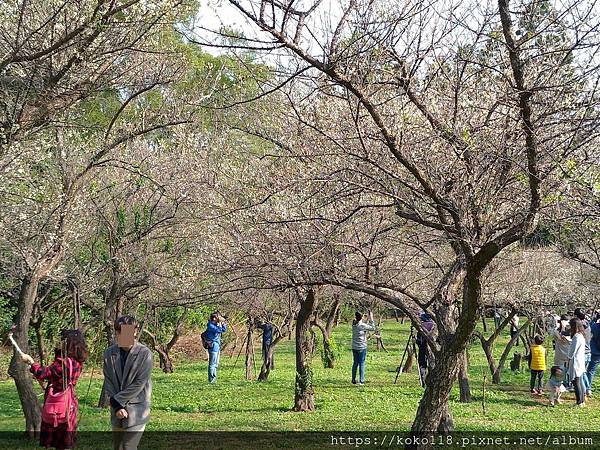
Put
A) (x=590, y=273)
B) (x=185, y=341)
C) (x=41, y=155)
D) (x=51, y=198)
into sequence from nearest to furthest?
1. (x=41, y=155)
2. (x=51, y=198)
3. (x=590, y=273)
4. (x=185, y=341)

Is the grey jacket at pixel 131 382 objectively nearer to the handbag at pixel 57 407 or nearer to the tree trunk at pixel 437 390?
the handbag at pixel 57 407

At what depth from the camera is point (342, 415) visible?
11086 millimetres

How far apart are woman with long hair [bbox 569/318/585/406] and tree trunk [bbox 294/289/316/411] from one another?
4676mm

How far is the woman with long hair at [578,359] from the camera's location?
12.3 metres

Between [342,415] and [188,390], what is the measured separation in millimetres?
4925

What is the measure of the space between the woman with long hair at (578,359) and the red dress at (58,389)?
8.84m

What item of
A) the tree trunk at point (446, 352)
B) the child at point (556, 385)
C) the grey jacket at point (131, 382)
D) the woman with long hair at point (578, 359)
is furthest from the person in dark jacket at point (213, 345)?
the grey jacket at point (131, 382)

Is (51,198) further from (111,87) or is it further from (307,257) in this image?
(307,257)

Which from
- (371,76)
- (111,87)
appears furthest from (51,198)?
(371,76)

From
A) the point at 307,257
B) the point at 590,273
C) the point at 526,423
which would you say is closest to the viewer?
the point at 307,257

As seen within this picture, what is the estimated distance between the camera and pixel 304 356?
11.3m

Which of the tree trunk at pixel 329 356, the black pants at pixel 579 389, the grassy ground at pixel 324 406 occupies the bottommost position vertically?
the grassy ground at pixel 324 406

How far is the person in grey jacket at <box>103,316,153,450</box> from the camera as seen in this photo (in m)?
5.69

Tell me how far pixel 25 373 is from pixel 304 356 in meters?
4.66
